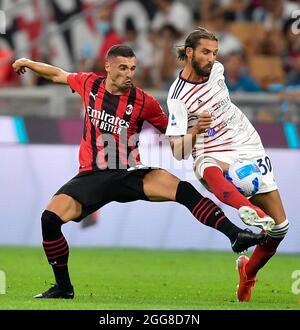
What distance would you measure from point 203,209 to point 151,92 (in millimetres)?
6638

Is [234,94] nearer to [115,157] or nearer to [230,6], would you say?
[230,6]

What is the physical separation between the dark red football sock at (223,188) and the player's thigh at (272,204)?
0.50m

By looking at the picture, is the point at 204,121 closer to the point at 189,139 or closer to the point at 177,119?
the point at 189,139

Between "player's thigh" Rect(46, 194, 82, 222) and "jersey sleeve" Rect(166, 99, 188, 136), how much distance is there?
1008 mm

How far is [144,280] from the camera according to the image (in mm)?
11961

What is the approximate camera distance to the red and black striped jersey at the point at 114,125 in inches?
398

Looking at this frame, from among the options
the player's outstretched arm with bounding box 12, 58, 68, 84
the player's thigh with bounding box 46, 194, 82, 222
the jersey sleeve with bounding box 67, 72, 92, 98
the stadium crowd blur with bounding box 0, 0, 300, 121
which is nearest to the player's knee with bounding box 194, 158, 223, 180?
the player's thigh with bounding box 46, 194, 82, 222

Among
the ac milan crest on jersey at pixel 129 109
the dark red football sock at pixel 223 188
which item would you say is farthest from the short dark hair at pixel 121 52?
the dark red football sock at pixel 223 188

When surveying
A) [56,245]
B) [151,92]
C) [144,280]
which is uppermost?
[151,92]

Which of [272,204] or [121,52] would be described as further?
[272,204]

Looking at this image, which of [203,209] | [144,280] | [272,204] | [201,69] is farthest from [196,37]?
[144,280]

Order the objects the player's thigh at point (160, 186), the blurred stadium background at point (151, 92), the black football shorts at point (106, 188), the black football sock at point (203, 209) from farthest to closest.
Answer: the blurred stadium background at point (151, 92) → the black football shorts at point (106, 188) → the player's thigh at point (160, 186) → the black football sock at point (203, 209)

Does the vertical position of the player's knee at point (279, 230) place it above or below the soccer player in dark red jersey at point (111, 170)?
below

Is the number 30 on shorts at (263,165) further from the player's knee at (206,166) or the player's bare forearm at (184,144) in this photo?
the player's bare forearm at (184,144)
